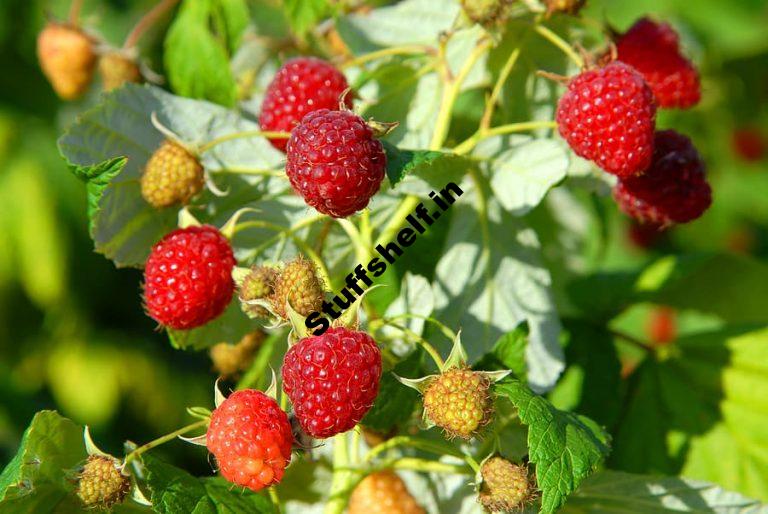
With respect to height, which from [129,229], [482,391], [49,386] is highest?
[482,391]

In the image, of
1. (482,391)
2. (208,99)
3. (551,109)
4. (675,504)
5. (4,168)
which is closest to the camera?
(482,391)

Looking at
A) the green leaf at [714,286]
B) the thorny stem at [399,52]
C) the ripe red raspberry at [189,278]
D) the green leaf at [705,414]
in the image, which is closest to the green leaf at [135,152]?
the ripe red raspberry at [189,278]

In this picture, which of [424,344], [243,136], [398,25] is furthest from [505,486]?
[398,25]

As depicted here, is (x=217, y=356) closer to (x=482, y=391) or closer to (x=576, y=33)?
(x=482, y=391)

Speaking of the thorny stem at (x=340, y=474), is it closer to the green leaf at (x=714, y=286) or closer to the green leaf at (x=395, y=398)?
the green leaf at (x=395, y=398)

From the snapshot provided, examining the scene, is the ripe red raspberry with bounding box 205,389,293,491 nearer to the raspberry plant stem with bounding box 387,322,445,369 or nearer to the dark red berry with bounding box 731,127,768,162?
the raspberry plant stem with bounding box 387,322,445,369

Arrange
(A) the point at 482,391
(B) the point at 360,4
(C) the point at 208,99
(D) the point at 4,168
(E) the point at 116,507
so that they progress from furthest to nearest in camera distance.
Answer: (D) the point at 4,168 < (B) the point at 360,4 < (C) the point at 208,99 < (E) the point at 116,507 < (A) the point at 482,391

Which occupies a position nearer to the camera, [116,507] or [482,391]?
[482,391]

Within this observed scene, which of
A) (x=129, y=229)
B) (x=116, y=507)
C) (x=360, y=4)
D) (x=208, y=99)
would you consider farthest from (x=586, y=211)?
(x=116, y=507)
